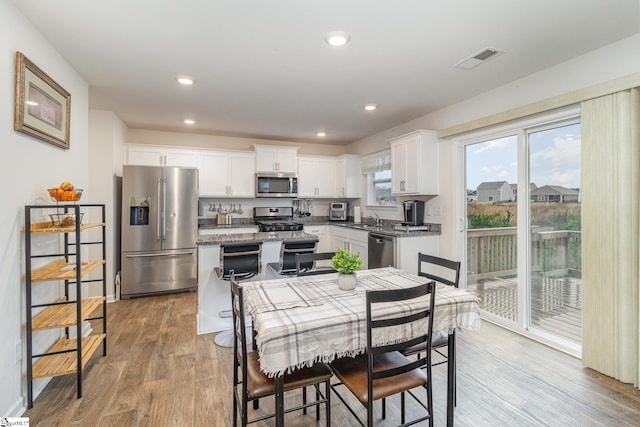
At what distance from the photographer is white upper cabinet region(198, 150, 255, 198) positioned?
5.03 meters

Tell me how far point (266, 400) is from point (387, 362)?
95 centimetres

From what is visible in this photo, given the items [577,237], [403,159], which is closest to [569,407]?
[577,237]

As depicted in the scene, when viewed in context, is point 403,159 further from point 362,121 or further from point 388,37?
point 388,37

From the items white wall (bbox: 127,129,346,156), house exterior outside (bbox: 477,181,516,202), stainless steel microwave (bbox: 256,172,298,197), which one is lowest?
house exterior outside (bbox: 477,181,516,202)

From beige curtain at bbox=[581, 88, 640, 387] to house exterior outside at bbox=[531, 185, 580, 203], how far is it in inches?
10.2

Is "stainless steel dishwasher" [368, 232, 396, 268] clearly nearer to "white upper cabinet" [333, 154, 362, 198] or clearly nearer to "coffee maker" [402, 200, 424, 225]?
"coffee maker" [402, 200, 424, 225]

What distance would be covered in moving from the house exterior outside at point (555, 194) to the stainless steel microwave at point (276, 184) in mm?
3562

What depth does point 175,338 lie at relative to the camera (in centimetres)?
304

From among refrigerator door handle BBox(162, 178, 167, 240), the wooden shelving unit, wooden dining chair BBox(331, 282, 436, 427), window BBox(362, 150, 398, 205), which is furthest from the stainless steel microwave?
wooden dining chair BBox(331, 282, 436, 427)

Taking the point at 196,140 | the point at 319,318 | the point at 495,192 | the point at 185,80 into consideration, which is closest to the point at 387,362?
the point at 319,318

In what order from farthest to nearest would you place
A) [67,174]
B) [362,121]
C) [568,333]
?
[362,121]
[568,333]
[67,174]

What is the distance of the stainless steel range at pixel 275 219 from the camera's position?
5.17 m

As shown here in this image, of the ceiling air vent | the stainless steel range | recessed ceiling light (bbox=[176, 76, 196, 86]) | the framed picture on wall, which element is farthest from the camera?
the stainless steel range

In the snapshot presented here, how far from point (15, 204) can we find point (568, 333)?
444cm
